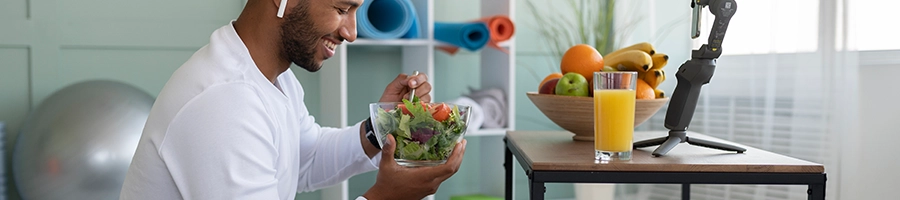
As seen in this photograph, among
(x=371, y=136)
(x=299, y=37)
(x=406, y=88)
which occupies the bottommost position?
(x=371, y=136)

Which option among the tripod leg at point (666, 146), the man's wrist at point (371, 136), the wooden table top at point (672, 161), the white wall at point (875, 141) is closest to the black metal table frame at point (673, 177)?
the wooden table top at point (672, 161)

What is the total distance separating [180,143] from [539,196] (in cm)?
60

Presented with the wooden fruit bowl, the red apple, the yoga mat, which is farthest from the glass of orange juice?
the yoga mat

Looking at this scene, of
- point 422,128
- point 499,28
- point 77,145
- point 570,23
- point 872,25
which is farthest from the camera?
point 570,23

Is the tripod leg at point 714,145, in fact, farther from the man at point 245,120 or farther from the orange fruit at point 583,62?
the man at point 245,120

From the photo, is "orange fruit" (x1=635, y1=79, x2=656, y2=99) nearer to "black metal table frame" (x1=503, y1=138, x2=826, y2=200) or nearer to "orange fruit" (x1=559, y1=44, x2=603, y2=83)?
"orange fruit" (x1=559, y1=44, x2=603, y2=83)

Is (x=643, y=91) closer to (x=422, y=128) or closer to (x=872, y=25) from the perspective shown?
(x=422, y=128)

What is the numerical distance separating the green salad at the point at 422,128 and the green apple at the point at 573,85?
36 cm

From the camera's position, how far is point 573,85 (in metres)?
1.56

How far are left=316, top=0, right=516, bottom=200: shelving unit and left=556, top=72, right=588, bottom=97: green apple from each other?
1167mm

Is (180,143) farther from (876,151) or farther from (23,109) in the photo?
(876,151)

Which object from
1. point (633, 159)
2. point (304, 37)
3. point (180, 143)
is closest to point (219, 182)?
point (180, 143)

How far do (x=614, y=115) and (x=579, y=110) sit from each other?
0.85 ft

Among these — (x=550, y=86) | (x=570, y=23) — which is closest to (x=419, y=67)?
(x=570, y=23)
